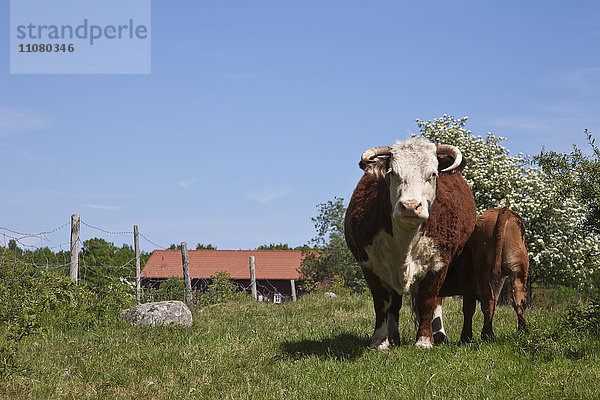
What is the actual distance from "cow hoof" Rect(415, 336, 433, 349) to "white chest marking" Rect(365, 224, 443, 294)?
0.68m

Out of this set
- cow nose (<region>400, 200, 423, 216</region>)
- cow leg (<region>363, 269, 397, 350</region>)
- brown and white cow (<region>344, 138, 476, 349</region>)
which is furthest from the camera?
cow leg (<region>363, 269, 397, 350</region>)

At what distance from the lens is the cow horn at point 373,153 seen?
8156mm

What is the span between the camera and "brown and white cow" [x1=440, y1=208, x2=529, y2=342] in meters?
8.34

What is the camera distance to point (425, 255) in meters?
8.25

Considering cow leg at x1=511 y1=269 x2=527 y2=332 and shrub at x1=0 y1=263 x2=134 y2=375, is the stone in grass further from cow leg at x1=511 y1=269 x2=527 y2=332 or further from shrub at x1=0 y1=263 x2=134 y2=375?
cow leg at x1=511 y1=269 x2=527 y2=332

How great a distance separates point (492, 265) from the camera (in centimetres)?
848

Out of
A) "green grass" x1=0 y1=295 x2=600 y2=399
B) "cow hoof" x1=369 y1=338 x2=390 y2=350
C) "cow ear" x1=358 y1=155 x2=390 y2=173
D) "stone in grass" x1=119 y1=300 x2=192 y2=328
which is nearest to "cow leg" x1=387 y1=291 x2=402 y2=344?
"green grass" x1=0 y1=295 x2=600 y2=399

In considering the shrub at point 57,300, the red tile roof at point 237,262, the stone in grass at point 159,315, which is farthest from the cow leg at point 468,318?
the red tile roof at point 237,262

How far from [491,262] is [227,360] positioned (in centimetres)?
388

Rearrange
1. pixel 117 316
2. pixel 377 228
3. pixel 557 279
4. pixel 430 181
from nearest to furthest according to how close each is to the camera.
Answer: pixel 430 181 → pixel 377 228 → pixel 117 316 → pixel 557 279

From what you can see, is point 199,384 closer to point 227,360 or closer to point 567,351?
point 227,360

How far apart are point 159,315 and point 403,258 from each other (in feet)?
17.7

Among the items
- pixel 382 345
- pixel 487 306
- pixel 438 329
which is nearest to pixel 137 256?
pixel 438 329

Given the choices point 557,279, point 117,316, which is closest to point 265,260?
point 557,279
